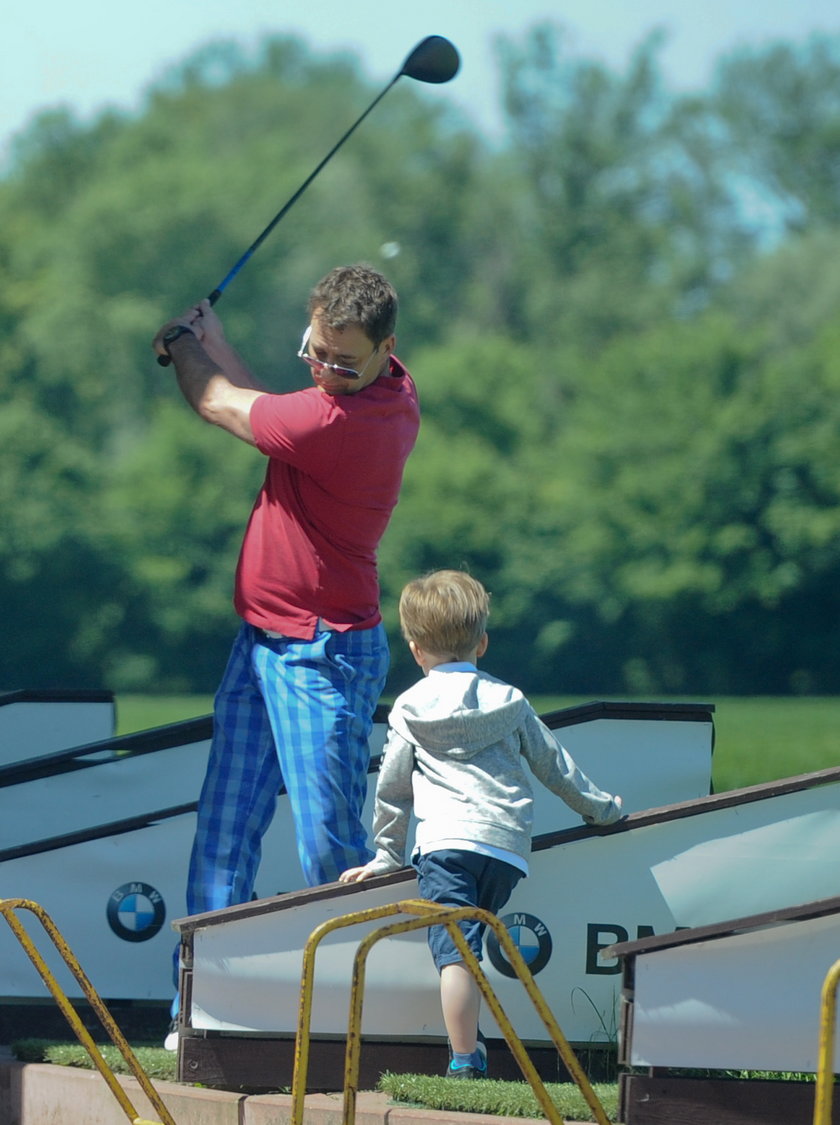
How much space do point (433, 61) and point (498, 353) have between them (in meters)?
39.7

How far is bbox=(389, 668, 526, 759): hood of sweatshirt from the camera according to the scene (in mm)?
4094

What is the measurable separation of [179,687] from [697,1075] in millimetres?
39828

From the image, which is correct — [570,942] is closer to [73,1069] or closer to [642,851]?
[642,851]

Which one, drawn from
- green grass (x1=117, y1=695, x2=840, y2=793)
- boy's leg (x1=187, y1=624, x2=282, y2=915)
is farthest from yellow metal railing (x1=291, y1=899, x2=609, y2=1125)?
green grass (x1=117, y1=695, x2=840, y2=793)

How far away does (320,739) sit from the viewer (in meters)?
4.43

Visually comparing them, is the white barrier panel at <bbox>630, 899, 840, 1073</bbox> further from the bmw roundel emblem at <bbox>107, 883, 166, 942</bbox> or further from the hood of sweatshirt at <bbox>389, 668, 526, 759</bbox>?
the bmw roundel emblem at <bbox>107, 883, 166, 942</bbox>

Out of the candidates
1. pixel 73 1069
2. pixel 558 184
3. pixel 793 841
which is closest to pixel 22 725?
pixel 73 1069

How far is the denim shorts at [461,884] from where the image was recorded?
401 cm

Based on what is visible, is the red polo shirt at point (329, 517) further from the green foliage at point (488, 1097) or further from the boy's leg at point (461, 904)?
the green foliage at point (488, 1097)

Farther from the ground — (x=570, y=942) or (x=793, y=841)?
(x=793, y=841)

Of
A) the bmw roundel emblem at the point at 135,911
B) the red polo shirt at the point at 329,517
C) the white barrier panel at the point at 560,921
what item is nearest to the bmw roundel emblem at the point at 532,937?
the white barrier panel at the point at 560,921

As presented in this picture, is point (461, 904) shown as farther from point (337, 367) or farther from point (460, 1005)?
point (337, 367)

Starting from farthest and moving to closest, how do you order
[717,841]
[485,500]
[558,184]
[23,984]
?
[558,184], [485,500], [23,984], [717,841]

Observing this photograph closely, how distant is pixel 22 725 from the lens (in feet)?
22.8
